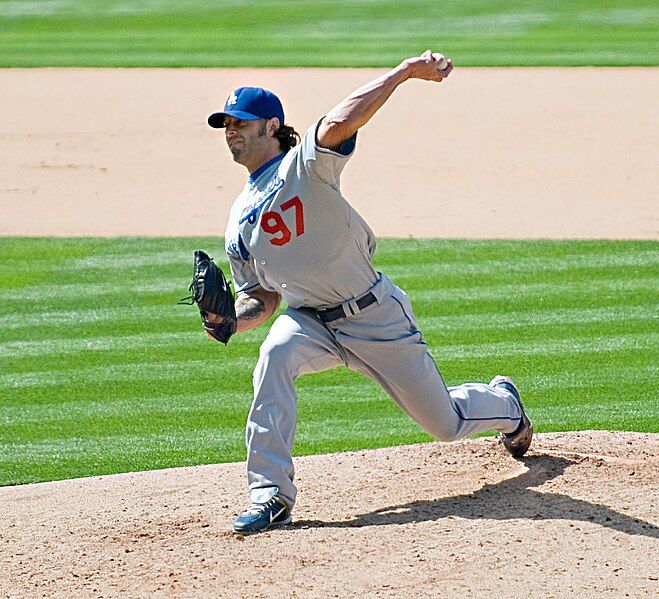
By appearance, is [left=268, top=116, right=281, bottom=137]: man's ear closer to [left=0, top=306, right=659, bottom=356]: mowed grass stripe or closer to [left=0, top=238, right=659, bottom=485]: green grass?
[left=0, top=238, right=659, bottom=485]: green grass

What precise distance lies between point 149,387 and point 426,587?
129 inches

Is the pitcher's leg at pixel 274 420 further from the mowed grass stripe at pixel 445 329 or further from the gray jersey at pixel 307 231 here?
the mowed grass stripe at pixel 445 329

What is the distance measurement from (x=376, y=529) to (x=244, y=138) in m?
1.63

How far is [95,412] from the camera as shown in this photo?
21.8 feet

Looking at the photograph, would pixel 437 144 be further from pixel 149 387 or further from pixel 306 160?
pixel 306 160

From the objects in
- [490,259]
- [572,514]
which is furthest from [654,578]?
[490,259]

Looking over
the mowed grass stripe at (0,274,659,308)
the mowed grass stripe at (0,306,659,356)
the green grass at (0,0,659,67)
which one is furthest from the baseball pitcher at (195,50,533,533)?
the green grass at (0,0,659,67)

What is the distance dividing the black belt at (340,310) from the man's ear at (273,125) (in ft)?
2.50

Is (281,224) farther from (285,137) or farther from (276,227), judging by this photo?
(285,137)

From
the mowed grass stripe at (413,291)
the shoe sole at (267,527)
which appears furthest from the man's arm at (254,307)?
the mowed grass stripe at (413,291)

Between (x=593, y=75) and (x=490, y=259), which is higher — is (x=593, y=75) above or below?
above

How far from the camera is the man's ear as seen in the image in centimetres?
499

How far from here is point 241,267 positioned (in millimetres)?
5148

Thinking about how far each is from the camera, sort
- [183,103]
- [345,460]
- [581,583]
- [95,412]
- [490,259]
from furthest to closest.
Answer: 1. [183,103]
2. [490,259]
3. [95,412]
4. [345,460]
5. [581,583]
